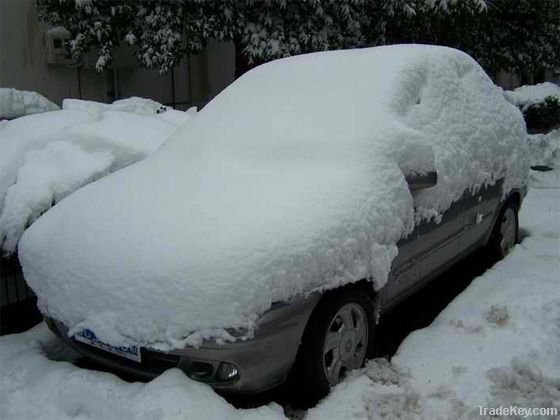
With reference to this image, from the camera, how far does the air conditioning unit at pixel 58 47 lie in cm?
972

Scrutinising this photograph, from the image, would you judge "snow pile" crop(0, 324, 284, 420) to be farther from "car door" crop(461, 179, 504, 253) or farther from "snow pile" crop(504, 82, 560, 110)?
"snow pile" crop(504, 82, 560, 110)

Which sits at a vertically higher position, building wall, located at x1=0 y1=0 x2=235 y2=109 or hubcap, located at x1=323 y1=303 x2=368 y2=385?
building wall, located at x1=0 y1=0 x2=235 y2=109

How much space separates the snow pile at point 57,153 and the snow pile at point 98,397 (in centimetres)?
97

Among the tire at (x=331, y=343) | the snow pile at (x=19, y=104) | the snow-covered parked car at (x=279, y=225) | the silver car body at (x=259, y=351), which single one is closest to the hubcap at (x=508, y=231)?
the snow-covered parked car at (x=279, y=225)

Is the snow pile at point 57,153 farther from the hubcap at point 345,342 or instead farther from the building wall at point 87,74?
the building wall at point 87,74

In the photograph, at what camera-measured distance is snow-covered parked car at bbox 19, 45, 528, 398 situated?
258cm

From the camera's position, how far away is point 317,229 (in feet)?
9.04

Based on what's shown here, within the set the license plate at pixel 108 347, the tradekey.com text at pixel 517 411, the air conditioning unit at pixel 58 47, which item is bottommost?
the tradekey.com text at pixel 517 411

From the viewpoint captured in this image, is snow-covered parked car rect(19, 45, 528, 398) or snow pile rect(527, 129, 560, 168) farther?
snow pile rect(527, 129, 560, 168)

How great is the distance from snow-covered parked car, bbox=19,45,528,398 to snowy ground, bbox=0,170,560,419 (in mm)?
124

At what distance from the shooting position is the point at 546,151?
8.12m

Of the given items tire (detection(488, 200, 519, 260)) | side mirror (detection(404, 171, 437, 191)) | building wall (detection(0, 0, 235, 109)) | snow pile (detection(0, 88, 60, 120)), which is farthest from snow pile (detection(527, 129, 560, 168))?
building wall (detection(0, 0, 235, 109))

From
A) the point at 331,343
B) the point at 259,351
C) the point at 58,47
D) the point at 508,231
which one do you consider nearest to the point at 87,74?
the point at 58,47

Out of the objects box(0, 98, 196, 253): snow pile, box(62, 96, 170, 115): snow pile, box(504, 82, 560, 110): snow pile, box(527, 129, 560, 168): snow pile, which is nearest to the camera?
box(0, 98, 196, 253): snow pile
